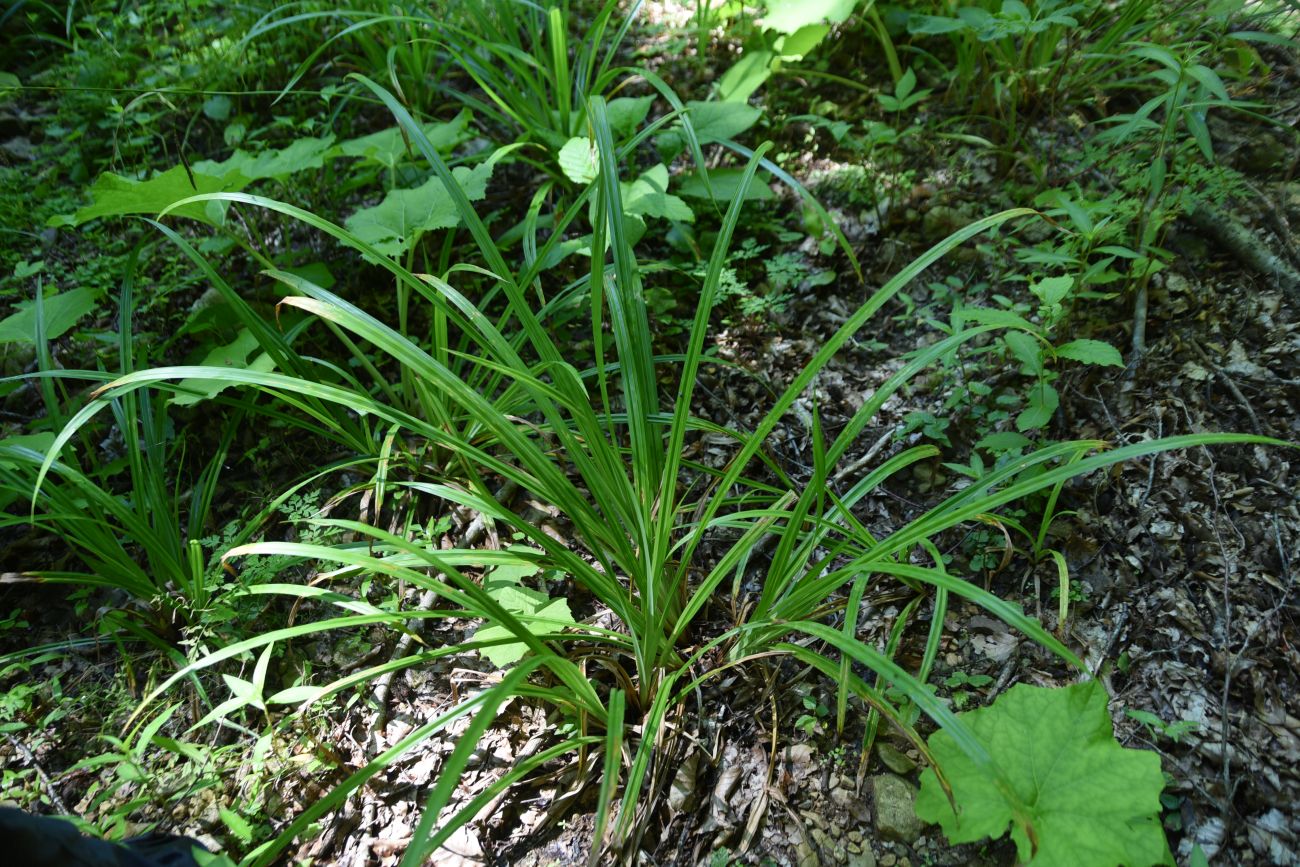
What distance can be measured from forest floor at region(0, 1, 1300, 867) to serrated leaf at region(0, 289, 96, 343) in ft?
1.70

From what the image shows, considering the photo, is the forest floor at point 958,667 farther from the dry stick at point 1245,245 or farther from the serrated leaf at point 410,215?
the serrated leaf at point 410,215

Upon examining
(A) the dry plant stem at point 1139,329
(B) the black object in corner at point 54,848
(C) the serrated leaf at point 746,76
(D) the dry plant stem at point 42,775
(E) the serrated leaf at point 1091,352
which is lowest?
(D) the dry plant stem at point 42,775

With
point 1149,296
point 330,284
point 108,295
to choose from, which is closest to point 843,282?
point 1149,296

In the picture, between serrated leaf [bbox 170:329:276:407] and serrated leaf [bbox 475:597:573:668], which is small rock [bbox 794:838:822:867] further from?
serrated leaf [bbox 170:329:276:407]

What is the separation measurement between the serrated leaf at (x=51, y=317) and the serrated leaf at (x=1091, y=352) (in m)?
2.37

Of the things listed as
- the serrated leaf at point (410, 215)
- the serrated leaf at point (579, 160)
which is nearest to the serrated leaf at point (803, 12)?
the serrated leaf at point (579, 160)

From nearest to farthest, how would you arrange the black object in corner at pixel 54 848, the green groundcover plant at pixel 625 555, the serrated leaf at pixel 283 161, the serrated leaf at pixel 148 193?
1. the black object in corner at pixel 54 848
2. the green groundcover plant at pixel 625 555
3. the serrated leaf at pixel 148 193
4. the serrated leaf at pixel 283 161

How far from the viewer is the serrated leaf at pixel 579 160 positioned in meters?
1.84

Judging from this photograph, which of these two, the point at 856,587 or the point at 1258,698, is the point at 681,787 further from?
the point at 1258,698

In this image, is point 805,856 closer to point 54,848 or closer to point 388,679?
point 388,679

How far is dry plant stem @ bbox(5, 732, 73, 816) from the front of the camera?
142 centimetres

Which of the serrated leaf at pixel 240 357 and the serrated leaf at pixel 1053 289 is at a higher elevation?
the serrated leaf at pixel 1053 289

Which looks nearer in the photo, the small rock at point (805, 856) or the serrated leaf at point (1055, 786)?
the serrated leaf at point (1055, 786)

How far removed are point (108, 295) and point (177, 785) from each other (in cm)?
151
